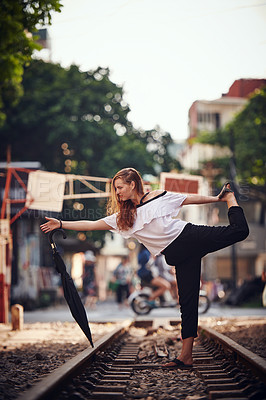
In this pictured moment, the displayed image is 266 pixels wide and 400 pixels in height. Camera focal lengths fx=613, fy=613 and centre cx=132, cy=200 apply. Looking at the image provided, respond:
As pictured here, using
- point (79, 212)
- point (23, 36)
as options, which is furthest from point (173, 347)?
point (79, 212)

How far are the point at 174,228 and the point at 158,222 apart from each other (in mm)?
153

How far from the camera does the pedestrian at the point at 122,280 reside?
2205 centimetres

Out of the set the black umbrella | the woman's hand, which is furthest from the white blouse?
the black umbrella

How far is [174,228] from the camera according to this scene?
17.9 feet

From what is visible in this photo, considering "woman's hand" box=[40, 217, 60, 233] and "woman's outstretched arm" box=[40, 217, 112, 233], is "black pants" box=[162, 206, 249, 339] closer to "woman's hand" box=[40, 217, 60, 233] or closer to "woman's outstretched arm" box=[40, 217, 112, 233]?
"woman's outstretched arm" box=[40, 217, 112, 233]

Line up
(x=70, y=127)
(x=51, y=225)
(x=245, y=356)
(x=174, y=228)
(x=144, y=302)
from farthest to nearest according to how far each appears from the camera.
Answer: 1. (x=70, y=127)
2. (x=144, y=302)
3. (x=51, y=225)
4. (x=174, y=228)
5. (x=245, y=356)

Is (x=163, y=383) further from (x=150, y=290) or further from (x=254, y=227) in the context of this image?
(x=254, y=227)

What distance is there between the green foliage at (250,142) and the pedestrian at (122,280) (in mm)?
9097

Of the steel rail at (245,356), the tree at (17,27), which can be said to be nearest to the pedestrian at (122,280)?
the tree at (17,27)

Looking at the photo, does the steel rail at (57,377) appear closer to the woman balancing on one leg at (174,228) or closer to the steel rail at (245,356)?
the woman balancing on one leg at (174,228)

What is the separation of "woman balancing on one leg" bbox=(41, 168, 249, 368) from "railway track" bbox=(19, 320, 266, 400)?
519 mm

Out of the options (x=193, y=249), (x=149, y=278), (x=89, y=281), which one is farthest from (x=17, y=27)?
(x=89, y=281)

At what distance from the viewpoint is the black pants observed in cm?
532

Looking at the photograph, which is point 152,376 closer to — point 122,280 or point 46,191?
point 46,191
